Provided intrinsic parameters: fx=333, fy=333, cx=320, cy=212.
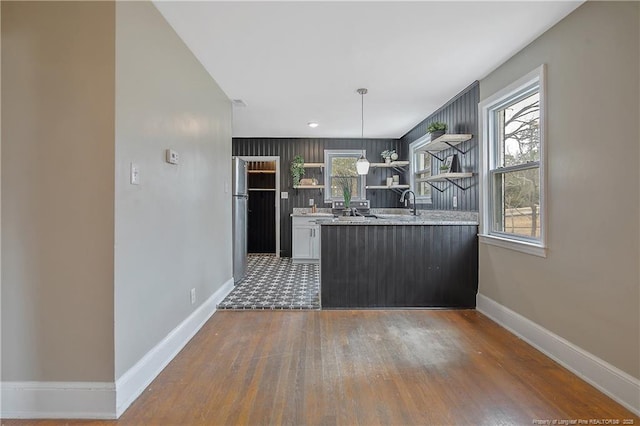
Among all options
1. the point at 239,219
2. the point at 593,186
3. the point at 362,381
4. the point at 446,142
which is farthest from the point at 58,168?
the point at 446,142

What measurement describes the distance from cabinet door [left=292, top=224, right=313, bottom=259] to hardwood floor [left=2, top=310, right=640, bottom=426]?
288 centimetres

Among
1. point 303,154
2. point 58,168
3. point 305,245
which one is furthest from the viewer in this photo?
point 303,154

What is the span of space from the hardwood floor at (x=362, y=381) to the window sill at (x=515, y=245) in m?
0.71

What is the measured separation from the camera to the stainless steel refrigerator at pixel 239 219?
167 inches

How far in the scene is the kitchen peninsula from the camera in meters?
3.42

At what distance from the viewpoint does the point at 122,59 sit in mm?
1755

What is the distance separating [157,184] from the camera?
2152mm

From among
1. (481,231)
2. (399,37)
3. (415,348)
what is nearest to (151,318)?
(415,348)

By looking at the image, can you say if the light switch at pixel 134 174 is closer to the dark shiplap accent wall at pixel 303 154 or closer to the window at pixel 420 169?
the window at pixel 420 169

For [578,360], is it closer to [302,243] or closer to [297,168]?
[302,243]

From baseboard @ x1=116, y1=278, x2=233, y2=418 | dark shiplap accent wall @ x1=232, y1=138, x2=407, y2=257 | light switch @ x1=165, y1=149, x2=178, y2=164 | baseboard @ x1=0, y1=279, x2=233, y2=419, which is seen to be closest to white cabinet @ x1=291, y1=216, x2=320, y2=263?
dark shiplap accent wall @ x1=232, y1=138, x2=407, y2=257

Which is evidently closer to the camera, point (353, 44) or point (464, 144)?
point (353, 44)

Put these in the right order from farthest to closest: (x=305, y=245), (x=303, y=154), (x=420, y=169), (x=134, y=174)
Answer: (x=303, y=154)
(x=305, y=245)
(x=420, y=169)
(x=134, y=174)

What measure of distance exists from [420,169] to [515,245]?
9.51 ft
